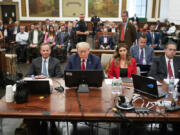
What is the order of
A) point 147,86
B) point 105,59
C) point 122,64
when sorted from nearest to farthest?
point 147,86, point 122,64, point 105,59

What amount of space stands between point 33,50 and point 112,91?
6.36 metres

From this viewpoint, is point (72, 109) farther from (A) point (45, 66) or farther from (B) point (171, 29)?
(B) point (171, 29)

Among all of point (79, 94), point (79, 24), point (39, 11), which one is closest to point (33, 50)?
point (79, 24)

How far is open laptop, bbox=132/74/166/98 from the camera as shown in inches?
103

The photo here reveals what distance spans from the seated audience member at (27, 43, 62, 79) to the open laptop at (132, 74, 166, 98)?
5.01 feet

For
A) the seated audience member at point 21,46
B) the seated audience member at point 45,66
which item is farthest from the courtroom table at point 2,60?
the seated audience member at point 45,66

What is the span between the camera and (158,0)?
15508 millimetres

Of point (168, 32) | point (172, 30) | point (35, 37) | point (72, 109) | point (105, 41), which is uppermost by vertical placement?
Answer: point (172, 30)

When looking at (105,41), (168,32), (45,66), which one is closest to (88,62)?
(45,66)

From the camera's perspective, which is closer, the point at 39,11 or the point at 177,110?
the point at 177,110

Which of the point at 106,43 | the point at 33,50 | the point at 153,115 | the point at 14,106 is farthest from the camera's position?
the point at 33,50

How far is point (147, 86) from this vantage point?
2.69m

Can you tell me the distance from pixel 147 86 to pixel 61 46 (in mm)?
6260

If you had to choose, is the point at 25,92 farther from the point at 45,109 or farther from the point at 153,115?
the point at 153,115
